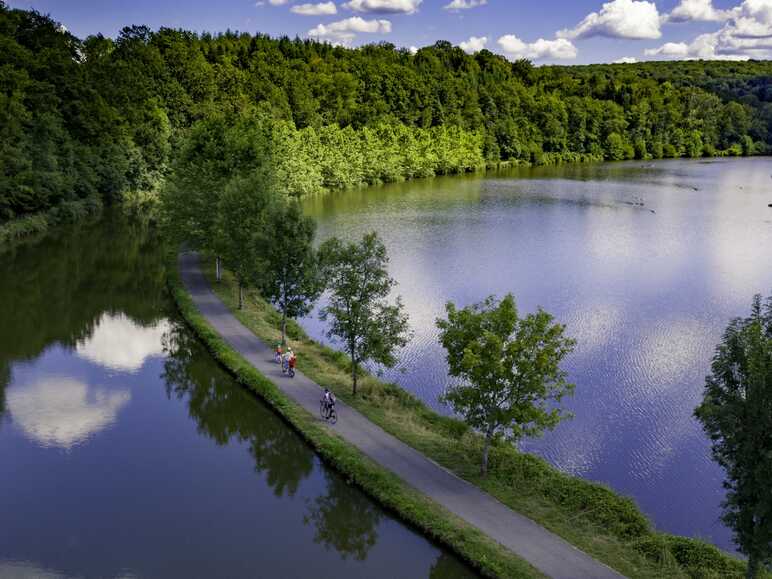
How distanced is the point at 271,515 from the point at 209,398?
863cm

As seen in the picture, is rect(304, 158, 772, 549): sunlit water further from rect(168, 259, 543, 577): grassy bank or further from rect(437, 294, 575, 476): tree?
rect(168, 259, 543, 577): grassy bank

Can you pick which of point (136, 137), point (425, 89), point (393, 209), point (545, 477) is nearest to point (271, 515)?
point (545, 477)

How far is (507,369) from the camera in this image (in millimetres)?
19828

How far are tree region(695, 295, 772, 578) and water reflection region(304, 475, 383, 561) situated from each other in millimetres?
8636

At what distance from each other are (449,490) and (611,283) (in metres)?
27.6

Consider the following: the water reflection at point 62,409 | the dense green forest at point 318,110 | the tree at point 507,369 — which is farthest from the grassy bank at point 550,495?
the dense green forest at point 318,110

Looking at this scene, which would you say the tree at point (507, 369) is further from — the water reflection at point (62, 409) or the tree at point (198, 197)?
the tree at point (198, 197)

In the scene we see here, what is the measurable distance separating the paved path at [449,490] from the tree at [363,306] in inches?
88.7

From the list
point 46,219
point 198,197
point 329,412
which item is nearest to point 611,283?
point 198,197

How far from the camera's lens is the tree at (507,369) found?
1967cm

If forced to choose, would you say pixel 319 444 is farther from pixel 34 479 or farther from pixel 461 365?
pixel 34 479

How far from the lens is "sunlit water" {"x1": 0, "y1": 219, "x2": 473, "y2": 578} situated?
17.6 m

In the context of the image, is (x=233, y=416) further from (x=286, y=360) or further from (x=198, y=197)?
(x=198, y=197)

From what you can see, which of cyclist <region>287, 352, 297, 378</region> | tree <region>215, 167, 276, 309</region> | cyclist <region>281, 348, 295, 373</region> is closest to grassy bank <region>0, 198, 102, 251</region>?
tree <region>215, 167, 276, 309</region>
